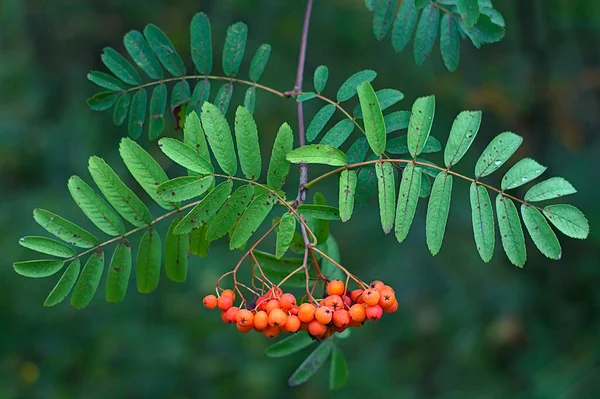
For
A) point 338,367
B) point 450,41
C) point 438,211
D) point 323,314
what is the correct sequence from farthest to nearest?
point 338,367 < point 450,41 < point 438,211 < point 323,314

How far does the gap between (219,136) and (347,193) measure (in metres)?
0.31

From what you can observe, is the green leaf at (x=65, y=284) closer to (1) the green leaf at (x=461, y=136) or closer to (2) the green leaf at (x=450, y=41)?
(1) the green leaf at (x=461, y=136)

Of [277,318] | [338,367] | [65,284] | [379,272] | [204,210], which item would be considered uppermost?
[204,210]

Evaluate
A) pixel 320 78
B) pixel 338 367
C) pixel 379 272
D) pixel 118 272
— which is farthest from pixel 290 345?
pixel 379 272

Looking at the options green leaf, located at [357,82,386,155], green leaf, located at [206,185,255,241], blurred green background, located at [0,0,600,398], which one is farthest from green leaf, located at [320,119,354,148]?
blurred green background, located at [0,0,600,398]

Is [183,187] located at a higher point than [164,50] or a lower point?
lower

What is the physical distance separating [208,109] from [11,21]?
443cm

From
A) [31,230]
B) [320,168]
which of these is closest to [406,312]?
[320,168]

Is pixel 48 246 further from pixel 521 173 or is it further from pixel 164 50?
pixel 521 173

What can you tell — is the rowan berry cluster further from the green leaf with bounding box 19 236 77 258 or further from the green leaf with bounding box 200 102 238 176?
the green leaf with bounding box 19 236 77 258

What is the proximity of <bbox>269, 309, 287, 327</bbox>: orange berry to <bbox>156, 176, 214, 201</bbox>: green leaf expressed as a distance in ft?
1.02

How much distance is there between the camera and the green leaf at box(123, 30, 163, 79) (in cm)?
187

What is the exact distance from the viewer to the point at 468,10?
154cm

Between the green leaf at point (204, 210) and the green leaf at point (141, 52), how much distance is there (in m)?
0.64
